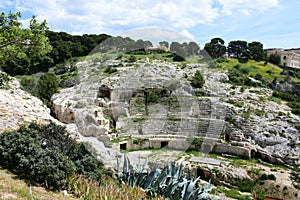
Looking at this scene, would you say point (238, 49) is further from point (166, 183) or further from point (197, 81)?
point (166, 183)

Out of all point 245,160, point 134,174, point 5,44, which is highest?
point 5,44

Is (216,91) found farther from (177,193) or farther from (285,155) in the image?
(177,193)

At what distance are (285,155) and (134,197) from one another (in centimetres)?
1513

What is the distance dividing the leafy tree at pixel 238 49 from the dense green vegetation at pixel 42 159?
1597 inches

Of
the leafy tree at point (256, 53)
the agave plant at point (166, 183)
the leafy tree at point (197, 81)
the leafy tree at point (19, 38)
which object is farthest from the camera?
the leafy tree at point (256, 53)

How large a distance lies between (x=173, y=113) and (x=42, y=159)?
15.4 m

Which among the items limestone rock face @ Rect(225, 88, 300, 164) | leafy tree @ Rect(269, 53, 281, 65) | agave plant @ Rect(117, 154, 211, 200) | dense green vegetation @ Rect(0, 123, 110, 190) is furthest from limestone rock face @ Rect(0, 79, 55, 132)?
leafy tree @ Rect(269, 53, 281, 65)

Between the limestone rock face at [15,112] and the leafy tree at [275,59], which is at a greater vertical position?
the leafy tree at [275,59]

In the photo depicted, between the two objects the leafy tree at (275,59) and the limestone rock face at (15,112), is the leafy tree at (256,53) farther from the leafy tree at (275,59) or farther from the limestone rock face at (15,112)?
the limestone rock face at (15,112)

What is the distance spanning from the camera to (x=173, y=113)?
19781mm

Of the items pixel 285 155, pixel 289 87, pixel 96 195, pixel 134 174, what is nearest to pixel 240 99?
pixel 285 155

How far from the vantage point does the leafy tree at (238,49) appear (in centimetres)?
4275

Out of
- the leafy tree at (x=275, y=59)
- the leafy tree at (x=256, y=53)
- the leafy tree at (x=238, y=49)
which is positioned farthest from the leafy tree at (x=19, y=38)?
the leafy tree at (x=275, y=59)

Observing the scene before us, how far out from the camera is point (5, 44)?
20.5 feet
